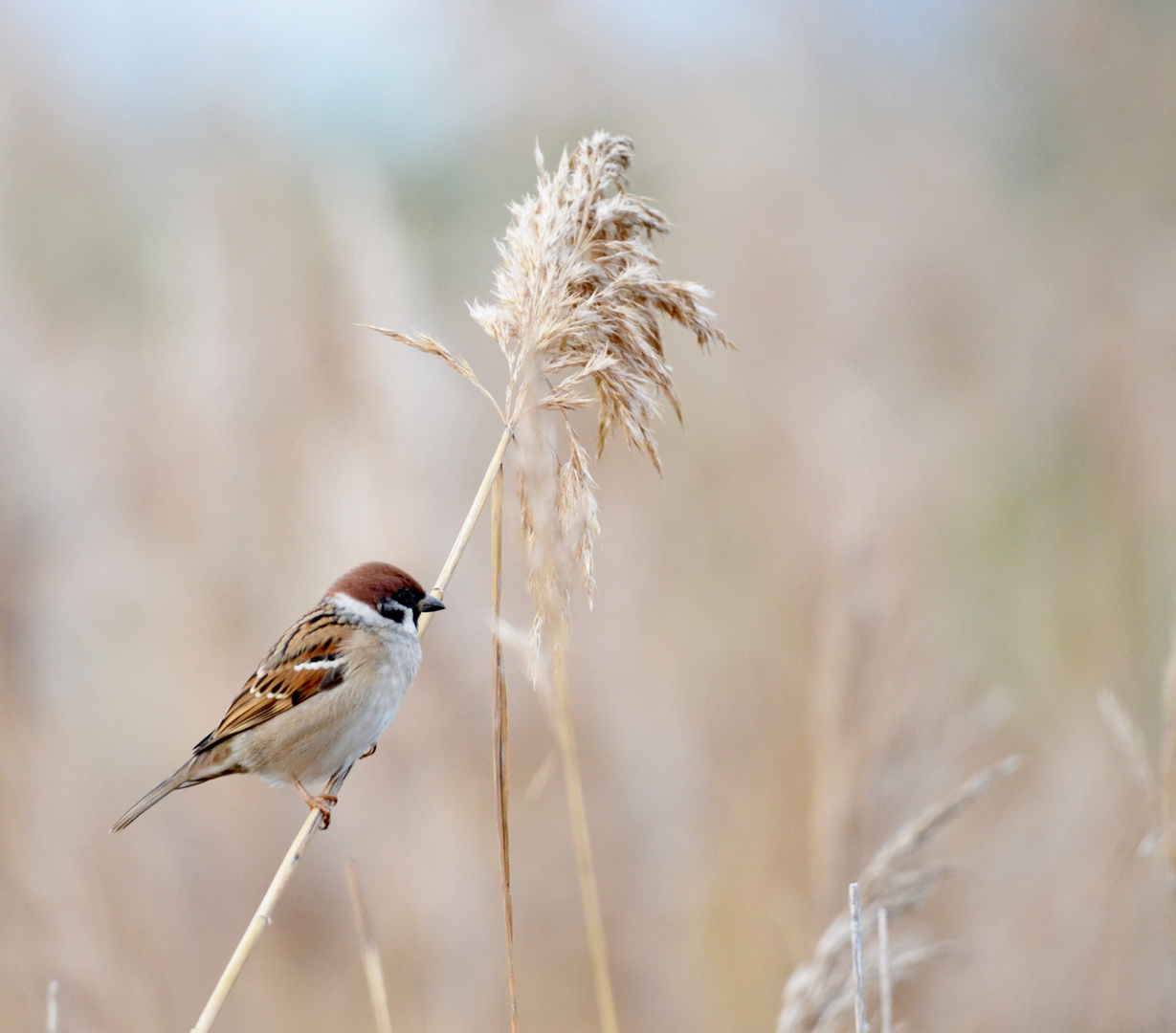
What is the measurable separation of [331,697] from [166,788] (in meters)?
0.36

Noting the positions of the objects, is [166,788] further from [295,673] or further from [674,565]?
[674,565]

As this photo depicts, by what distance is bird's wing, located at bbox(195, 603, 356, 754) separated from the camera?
2.17m

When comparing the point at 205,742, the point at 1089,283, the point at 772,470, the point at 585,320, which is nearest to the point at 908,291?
the point at 1089,283

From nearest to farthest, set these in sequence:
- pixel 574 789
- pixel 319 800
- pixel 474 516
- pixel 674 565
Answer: pixel 574 789 → pixel 474 516 → pixel 319 800 → pixel 674 565

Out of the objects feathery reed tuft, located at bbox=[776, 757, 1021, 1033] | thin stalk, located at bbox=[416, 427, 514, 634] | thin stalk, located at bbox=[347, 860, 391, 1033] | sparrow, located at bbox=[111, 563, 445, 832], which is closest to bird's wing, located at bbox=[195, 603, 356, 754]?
sparrow, located at bbox=[111, 563, 445, 832]

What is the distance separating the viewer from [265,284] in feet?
10.3

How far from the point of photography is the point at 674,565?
3.60m

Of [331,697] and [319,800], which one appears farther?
[331,697]

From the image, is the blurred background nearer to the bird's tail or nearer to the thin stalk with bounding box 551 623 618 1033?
the bird's tail

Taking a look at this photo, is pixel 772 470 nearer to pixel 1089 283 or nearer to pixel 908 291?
pixel 908 291

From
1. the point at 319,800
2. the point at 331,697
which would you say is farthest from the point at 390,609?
the point at 319,800

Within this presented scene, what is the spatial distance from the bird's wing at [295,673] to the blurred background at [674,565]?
40 cm

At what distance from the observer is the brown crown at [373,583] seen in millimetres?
2053

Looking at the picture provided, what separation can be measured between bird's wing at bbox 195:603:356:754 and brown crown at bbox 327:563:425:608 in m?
0.08
